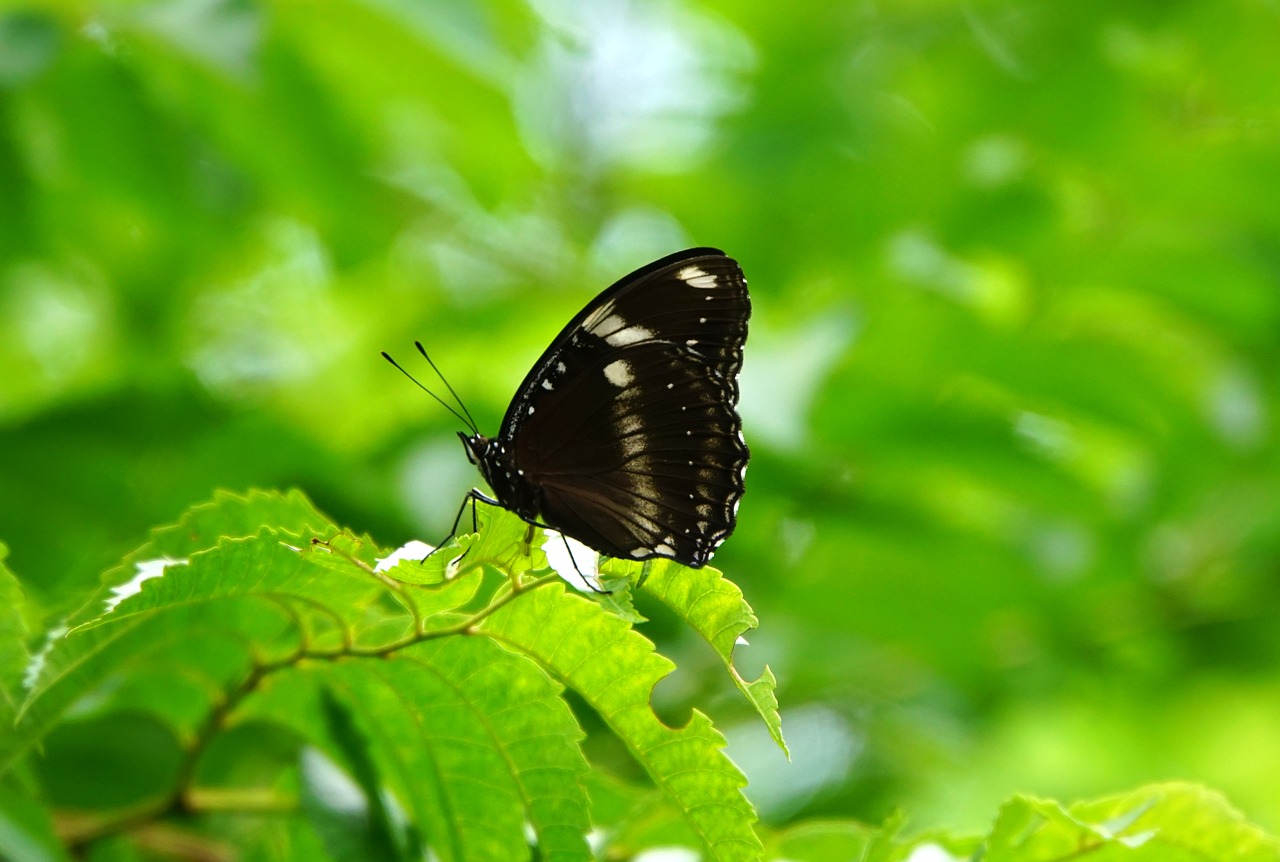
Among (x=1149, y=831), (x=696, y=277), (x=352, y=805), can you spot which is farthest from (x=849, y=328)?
(x=352, y=805)

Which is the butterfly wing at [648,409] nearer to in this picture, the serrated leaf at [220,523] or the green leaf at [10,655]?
the serrated leaf at [220,523]

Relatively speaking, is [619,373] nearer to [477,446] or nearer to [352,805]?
[477,446]

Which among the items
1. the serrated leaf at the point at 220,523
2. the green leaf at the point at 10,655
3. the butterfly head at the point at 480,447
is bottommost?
the green leaf at the point at 10,655

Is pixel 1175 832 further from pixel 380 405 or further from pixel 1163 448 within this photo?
pixel 380 405

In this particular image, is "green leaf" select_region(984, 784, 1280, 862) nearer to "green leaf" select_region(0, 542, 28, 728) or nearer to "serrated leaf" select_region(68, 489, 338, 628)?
"serrated leaf" select_region(68, 489, 338, 628)

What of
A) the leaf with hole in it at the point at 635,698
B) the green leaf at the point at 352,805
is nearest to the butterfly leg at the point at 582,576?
the leaf with hole in it at the point at 635,698

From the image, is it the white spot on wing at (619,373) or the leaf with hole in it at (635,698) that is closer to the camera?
the leaf with hole in it at (635,698)

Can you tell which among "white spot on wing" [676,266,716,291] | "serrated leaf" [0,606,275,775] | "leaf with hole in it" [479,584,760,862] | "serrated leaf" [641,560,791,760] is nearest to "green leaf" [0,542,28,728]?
"serrated leaf" [0,606,275,775]
